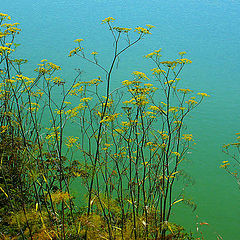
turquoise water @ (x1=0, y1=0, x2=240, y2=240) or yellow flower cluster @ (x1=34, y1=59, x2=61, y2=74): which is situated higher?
turquoise water @ (x1=0, y1=0, x2=240, y2=240)

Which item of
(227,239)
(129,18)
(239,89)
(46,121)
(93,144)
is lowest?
(227,239)

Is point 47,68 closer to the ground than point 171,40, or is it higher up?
closer to the ground

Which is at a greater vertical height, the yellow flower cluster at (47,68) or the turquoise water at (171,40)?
the turquoise water at (171,40)

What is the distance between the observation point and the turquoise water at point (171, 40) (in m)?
5.57

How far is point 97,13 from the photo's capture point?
841 centimetres

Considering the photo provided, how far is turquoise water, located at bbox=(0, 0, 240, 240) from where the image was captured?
219 inches

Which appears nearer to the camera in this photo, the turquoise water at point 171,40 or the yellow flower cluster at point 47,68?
the yellow flower cluster at point 47,68

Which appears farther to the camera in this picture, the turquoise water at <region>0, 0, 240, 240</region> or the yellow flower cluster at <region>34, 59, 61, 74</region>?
the turquoise water at <region>0, 0, 240, 240</region>


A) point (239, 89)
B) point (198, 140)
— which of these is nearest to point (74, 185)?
point (198, 140)

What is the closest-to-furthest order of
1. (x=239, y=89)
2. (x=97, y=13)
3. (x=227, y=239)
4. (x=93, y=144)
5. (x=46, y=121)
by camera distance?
(x=227, y=239) → (x=93, y=144) → (x=46, y=121) → (x=239, y=89) → (x=97, y=13)

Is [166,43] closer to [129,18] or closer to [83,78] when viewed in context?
[129,18]

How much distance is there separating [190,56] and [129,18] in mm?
2210

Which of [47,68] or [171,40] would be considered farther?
[171,40]

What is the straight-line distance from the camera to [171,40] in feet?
25.7
